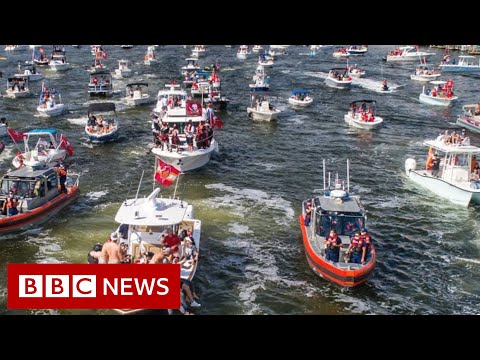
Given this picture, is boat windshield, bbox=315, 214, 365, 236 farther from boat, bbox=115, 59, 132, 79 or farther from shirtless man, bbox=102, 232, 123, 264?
boat, bbox=115, 59, 132, 79

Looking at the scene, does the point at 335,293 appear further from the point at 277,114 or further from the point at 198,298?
the point at 277,114

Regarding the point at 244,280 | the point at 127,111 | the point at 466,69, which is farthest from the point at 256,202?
the point at 466,69

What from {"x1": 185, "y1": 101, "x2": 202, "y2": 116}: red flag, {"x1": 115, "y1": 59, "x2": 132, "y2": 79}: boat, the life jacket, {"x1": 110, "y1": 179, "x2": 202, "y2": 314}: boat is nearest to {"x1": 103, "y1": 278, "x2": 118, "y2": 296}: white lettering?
{"x1": 110, "y1": 179, "x2": 202, "y2": 314}: boat

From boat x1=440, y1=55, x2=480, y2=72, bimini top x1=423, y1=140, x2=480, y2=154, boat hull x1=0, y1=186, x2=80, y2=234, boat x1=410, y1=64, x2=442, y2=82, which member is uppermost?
boat x1=440, y1=55, x2=480, y2=72

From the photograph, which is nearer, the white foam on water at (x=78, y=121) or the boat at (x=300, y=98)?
the white foam on water at (x=78, y=121)

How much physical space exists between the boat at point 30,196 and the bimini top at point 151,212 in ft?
23.2

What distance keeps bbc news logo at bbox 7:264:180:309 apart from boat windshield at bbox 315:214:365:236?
29.7 ft

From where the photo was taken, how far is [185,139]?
33.3 m

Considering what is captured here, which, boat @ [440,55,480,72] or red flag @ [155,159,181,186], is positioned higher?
boat @ [440,55,480,72]

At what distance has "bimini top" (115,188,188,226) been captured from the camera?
18.6 metres

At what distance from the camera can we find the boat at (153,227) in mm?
18344

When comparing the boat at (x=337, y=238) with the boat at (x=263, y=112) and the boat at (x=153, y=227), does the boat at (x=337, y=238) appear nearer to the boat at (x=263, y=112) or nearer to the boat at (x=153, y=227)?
the boat at (x=153, y=227)

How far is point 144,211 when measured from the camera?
1923 cm

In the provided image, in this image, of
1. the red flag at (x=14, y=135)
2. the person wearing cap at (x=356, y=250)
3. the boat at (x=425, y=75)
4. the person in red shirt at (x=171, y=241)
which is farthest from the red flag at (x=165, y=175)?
the boat at (x=425, y=75)
